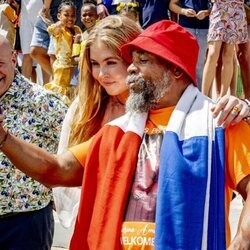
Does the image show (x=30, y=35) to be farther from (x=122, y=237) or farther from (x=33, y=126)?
(x=122, y=237)

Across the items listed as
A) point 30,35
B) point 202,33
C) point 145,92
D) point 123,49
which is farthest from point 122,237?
point 30,35

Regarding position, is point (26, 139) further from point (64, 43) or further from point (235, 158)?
point (64, 43)

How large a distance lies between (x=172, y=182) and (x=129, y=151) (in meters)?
0.27

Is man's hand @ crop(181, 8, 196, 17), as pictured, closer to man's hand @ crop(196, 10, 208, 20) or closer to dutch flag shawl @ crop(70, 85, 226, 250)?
man's hand @ crop(196, 10, 208, 20)

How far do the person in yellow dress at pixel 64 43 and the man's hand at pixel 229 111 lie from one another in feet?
16.2

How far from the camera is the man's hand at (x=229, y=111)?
275 centimetres

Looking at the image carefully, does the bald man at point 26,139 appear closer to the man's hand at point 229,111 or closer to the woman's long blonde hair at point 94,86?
the woman's long blonde hair at point 94,86

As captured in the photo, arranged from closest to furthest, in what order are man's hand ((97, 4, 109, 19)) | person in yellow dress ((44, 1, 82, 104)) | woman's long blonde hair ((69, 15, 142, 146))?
woman's long blonde hair ((69, 15, 142, 146)) → person in yellow dress ((44, 1, 82, 104)) → man's hand ((97, 4, 109, 19))

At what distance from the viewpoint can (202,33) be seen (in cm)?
732

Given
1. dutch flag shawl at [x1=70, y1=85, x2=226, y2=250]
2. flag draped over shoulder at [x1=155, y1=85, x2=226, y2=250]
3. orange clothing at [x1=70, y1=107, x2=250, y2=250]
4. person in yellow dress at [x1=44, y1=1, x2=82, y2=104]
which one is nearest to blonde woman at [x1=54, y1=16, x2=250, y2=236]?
dutch flag shawl at [x1=70, y1=85, x2=226, y2=250]

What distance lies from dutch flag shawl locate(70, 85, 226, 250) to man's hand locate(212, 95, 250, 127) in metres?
0.04

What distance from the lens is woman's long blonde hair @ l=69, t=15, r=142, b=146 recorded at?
11.6ft

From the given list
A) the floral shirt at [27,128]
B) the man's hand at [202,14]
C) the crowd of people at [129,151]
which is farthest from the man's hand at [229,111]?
the man's hand at [202,14]

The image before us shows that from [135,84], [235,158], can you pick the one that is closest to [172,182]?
[235,158]
